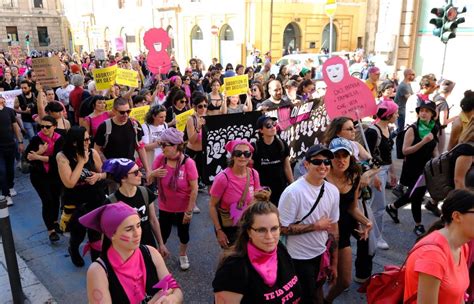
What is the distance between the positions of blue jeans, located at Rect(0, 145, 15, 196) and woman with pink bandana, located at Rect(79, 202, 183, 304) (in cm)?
483

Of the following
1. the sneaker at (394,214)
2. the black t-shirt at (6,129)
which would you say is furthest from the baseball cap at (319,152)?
the black t-shirt at (6,129)

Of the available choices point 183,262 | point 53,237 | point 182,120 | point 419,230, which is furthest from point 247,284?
point 182,120

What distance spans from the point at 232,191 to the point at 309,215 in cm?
96

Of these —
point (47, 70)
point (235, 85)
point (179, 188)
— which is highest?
point (47, 70)

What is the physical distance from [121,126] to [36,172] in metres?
1.31

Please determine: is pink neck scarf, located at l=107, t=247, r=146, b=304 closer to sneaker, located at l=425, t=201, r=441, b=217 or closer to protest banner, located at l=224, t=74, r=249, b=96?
sneaker, located at l=425, t=201, r=441, b=217

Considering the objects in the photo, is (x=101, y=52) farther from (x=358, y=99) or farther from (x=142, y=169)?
(x=358, y=99)

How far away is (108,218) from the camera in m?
2.53

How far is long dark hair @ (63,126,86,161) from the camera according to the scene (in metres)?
4.34

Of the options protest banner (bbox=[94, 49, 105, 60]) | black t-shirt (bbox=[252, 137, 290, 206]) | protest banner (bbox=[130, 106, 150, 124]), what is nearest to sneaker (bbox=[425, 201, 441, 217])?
black t-shirt (bbox=[252, 137, 290, 206])

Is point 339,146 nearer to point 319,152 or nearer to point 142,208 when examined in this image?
point 319,152

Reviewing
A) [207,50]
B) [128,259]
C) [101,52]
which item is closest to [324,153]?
[128,259]

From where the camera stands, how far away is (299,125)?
6742 millimetres

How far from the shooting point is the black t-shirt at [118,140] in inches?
209
